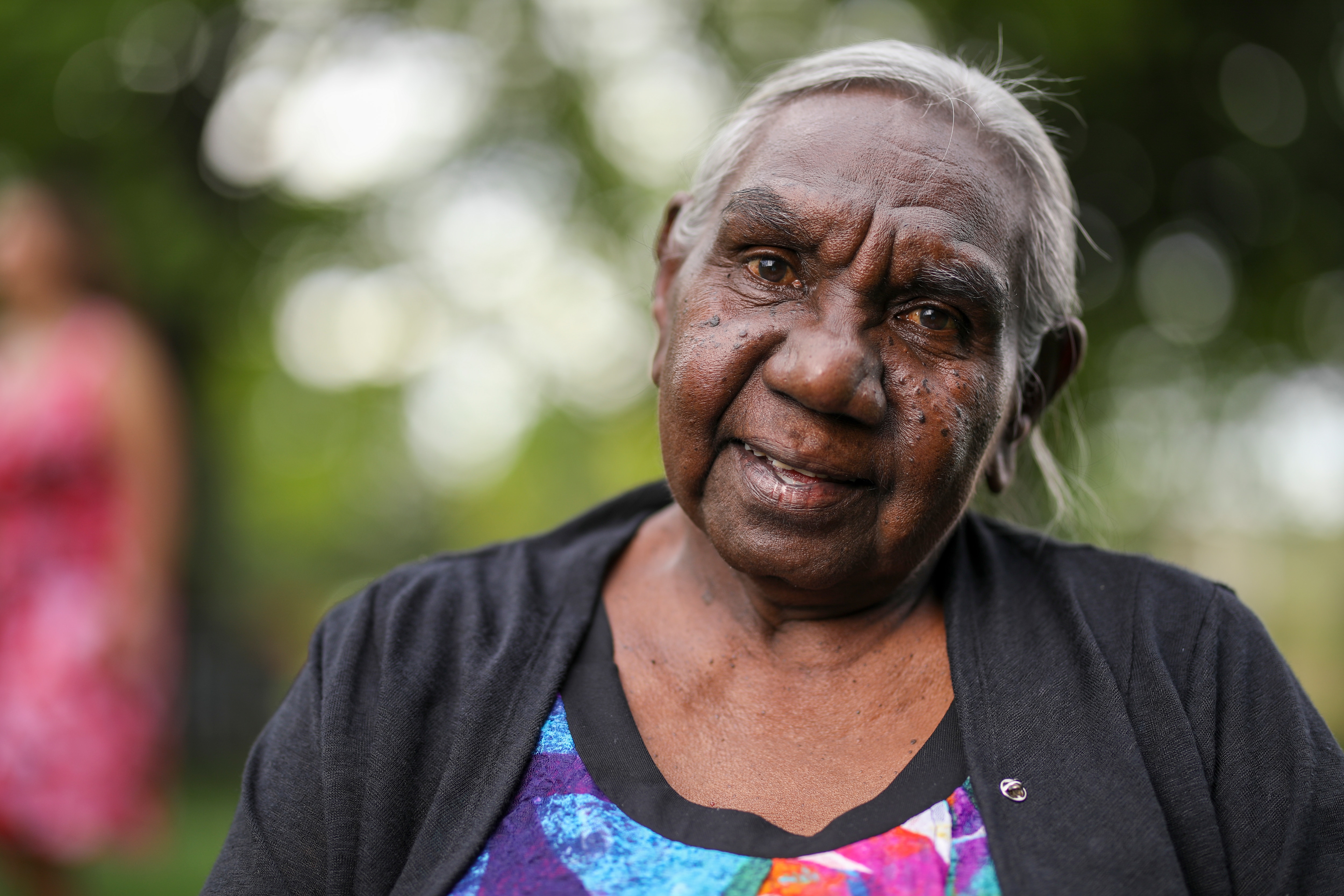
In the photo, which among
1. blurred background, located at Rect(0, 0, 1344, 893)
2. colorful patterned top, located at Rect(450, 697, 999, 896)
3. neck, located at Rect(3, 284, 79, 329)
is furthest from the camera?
blurred background, located at Rect(0, 0, 1344, 893)

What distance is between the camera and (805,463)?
187 centimetres

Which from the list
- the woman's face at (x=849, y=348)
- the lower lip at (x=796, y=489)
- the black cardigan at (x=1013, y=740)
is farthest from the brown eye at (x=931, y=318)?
the black cardigan at (x=1013, y=740)

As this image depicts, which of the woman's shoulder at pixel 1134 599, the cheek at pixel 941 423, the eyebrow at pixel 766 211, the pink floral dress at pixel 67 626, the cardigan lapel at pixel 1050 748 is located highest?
the eyebrow at pixel 766 211

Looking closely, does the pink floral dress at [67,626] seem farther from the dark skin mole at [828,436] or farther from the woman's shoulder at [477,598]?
the dark skin mole at [828,436]

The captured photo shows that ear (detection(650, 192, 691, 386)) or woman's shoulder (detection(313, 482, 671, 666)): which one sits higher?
ear (detection(650, 192, 691, 386))

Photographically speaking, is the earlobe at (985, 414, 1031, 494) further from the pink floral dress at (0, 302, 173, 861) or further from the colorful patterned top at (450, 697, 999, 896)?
the pink floral dress at (0, 302, 173, 861)

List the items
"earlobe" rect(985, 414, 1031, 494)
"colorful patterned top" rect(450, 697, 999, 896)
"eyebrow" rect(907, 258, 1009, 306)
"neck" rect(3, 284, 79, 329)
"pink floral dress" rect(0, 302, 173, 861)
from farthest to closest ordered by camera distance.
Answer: "neck" rect(3, 284, 79, 329)
"pink floral dress" rect(0, 302, 173, 861)
"earlobe" rect(985, 414, 1031, 494)
"eyebrow" rect(907, 258, 1009, 306)
"colorful patterned top" rect(450, 697, 999, 896)

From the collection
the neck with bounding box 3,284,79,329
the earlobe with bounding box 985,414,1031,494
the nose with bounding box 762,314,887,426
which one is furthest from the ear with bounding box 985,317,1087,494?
the neck with bounding box 3,284,79,329

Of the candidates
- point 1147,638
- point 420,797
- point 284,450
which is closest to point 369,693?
point 420,797

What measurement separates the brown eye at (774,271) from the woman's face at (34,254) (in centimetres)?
399

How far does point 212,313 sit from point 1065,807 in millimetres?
9492

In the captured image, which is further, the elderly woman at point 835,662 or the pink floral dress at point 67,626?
the pink floral dress at point 67,626

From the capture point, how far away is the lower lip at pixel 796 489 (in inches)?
74.3

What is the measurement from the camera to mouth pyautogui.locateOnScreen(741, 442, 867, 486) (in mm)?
1888
